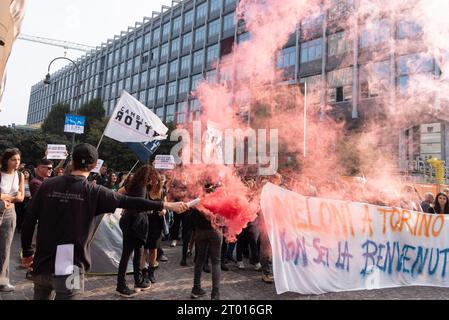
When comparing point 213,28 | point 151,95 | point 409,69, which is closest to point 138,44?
point 151,95

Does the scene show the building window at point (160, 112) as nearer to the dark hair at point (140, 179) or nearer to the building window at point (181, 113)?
the building window at point (181, 113)

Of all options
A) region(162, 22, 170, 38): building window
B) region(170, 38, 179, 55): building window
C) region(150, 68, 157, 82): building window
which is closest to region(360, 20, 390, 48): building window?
region(170, 38, 179, 55): building window

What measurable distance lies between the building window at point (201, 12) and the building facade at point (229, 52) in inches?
6.3

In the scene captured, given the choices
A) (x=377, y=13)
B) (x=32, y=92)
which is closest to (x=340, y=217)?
(x=377, y=13)

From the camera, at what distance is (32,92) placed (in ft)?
447

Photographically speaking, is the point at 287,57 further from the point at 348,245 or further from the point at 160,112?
the point at 348,245

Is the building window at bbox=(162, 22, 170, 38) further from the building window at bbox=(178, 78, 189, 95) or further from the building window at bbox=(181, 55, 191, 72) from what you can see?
the building window at bbox=(178, 78, 189, 95)

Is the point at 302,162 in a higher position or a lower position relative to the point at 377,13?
lower

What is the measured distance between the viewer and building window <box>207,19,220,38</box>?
147ft

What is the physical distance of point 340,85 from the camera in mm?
29516

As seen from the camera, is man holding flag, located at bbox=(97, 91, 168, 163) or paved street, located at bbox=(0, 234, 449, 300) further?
man holding flag, located at bbox=(97, 91, 168, 163)

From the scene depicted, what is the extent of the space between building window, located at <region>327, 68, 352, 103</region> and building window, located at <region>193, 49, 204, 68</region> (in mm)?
22536

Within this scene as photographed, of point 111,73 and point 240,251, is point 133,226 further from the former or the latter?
point 111,73
